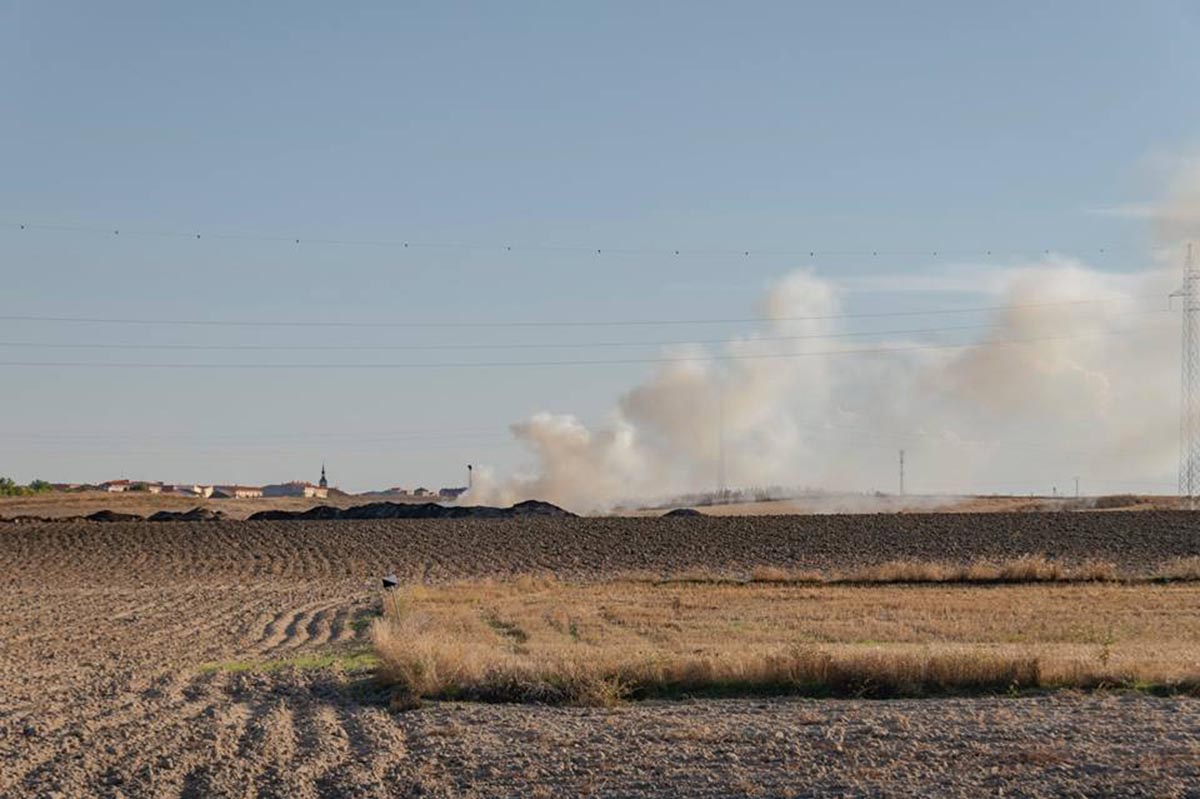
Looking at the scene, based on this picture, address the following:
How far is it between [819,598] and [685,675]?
27727 millimetres

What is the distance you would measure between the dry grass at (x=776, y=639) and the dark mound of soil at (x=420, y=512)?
47564 millimetres

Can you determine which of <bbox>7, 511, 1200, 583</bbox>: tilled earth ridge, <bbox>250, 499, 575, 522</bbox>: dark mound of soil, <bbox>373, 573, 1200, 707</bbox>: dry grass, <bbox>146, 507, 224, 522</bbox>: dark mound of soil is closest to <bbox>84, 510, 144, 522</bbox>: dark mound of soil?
<bbox>146, 507, 224, 522</bbox>: dark mound of soil

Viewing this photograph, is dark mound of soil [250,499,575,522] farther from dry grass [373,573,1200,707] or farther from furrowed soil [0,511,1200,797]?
furrowed soil [0,511,1200,797]

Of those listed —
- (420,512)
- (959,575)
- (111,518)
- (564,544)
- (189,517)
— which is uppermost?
(420,512)

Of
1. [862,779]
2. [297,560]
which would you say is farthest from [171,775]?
[297,560]

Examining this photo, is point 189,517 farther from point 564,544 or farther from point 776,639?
point 776,639

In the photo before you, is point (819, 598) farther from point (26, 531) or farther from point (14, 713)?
point (26, 531)

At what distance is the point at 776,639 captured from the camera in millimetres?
33844

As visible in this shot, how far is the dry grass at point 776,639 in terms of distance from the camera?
75.2ft

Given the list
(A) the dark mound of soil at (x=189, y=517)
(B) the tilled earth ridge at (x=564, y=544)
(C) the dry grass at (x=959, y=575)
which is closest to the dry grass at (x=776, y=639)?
(C) the dry grass at (x=959, y=575)

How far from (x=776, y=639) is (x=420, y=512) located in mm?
84240

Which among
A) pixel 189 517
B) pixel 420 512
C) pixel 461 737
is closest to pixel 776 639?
pixel 461 737

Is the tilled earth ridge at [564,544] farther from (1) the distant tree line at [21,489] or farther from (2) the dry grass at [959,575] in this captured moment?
(1) the distant tree line at [21,489]

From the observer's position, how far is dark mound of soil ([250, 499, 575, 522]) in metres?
110
